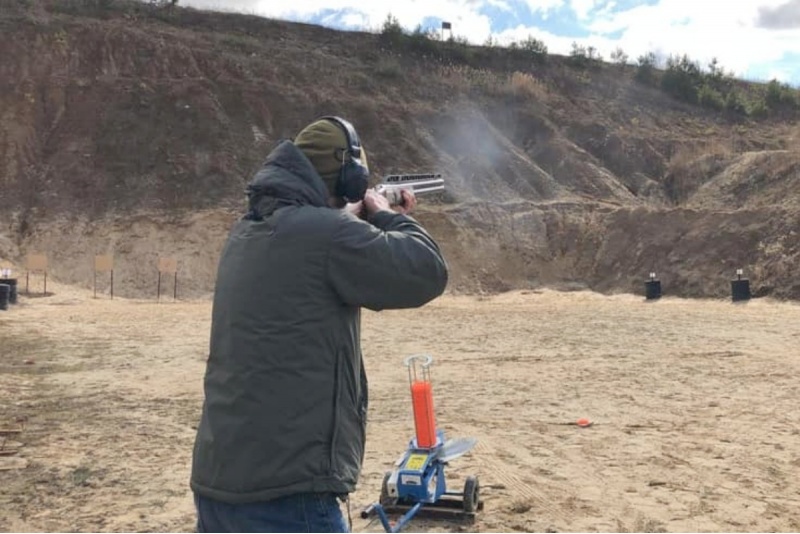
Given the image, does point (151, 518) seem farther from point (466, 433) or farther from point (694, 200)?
point (694, 200)

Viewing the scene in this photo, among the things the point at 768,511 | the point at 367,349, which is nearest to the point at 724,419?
the point at 768,511

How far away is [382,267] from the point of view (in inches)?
85.0

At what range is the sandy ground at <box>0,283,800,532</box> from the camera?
17.3 ft

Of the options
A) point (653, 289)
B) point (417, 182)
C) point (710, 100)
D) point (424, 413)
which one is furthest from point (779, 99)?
point (424, 413)

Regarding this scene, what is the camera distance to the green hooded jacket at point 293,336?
2070 mm

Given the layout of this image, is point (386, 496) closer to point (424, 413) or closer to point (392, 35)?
point (424, 413)

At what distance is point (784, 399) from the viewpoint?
8641 mm

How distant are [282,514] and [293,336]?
0.49 m

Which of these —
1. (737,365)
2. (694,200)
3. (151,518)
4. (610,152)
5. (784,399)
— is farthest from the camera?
(610,152)

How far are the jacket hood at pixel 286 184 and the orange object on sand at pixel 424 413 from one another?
9.59 ft

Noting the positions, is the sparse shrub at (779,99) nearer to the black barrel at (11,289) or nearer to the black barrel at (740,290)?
the black barrel at (740,290)

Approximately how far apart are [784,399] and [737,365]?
7.47ft

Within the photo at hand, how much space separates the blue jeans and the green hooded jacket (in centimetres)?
4

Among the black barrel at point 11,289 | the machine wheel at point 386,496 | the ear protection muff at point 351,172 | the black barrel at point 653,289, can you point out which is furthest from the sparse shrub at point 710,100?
the ear protection muff at point 351,172
